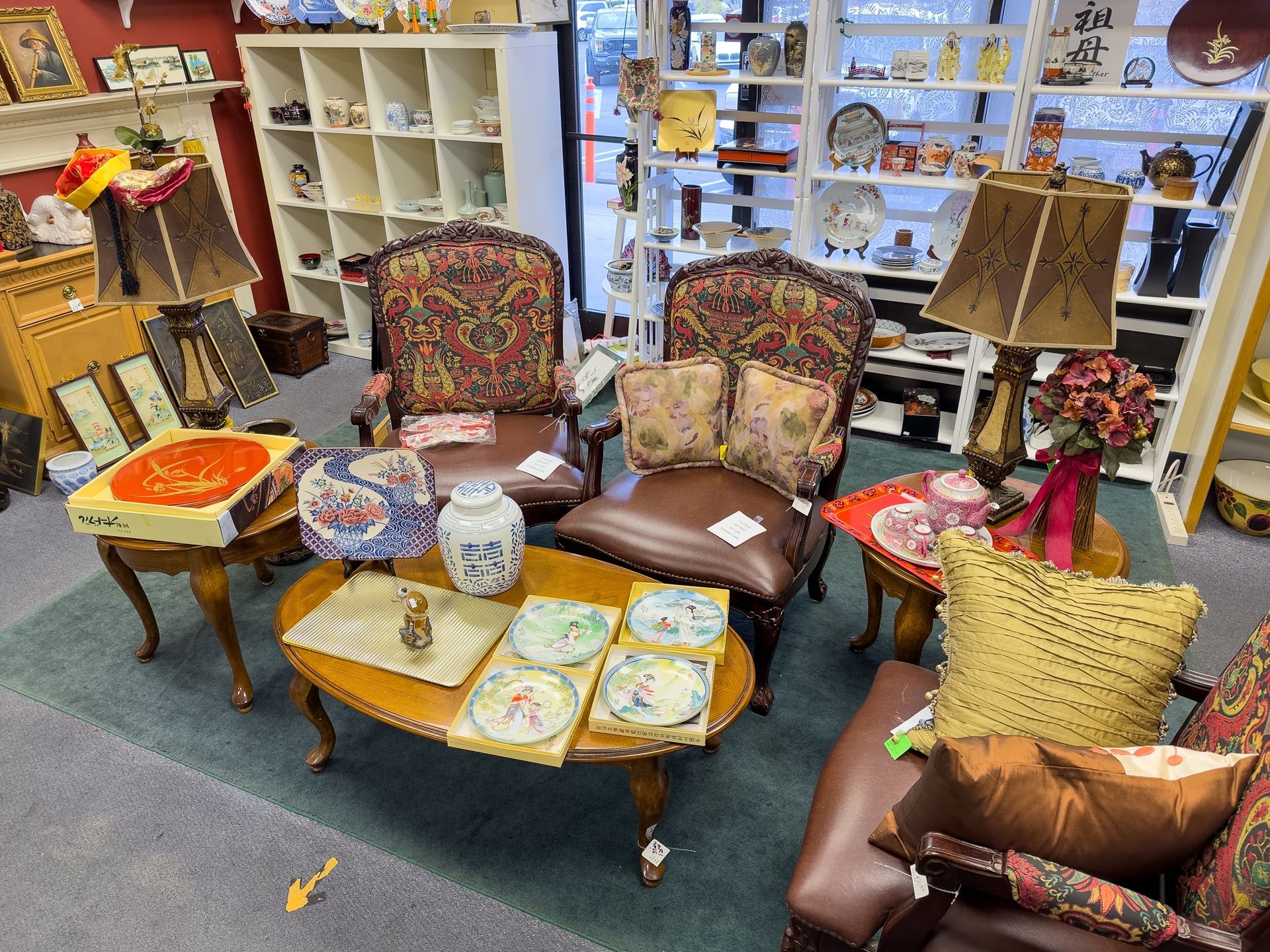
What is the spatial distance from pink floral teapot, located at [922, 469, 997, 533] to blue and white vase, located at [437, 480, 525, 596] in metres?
0.99

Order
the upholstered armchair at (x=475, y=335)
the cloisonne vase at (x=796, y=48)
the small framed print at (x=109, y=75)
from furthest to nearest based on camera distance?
the small framed print at (x=109, y=75)
the cloisonne vase at (x=796, y=48)
the upholstered armchair at (x=475, y=335)

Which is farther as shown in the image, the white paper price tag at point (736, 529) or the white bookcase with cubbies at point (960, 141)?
the white bookcase with cubbies at point (960, 141)

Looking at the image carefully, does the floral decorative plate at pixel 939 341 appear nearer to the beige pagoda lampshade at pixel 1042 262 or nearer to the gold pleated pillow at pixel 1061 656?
the beige pagoda lampshade at pixel 1042 262

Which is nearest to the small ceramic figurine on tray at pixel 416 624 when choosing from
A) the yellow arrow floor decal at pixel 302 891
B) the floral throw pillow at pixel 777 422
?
the yellow arrow floor decal at pixel 302 891

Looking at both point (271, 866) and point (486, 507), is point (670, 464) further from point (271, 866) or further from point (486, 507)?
point (271, 866)

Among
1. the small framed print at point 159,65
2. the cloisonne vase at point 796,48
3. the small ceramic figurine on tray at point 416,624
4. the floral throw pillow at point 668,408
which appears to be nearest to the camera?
the small ceramic figurine on tray at point 416,624

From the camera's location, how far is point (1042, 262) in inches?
75.5

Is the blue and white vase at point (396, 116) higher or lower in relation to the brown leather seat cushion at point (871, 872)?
higher

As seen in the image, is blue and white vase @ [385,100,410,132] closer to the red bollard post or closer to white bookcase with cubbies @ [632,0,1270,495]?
the red bollard post

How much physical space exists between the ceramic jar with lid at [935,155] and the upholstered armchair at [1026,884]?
2242 mm

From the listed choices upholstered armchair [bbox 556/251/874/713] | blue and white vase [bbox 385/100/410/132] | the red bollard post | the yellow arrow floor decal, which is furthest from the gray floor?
the red bollard post

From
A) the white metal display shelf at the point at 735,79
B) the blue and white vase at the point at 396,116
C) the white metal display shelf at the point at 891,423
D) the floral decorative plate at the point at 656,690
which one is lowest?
the white metal display shelf at the point at 891,423

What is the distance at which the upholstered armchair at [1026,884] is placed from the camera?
1169mm

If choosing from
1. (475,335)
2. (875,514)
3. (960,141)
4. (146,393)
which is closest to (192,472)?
(475,335)
